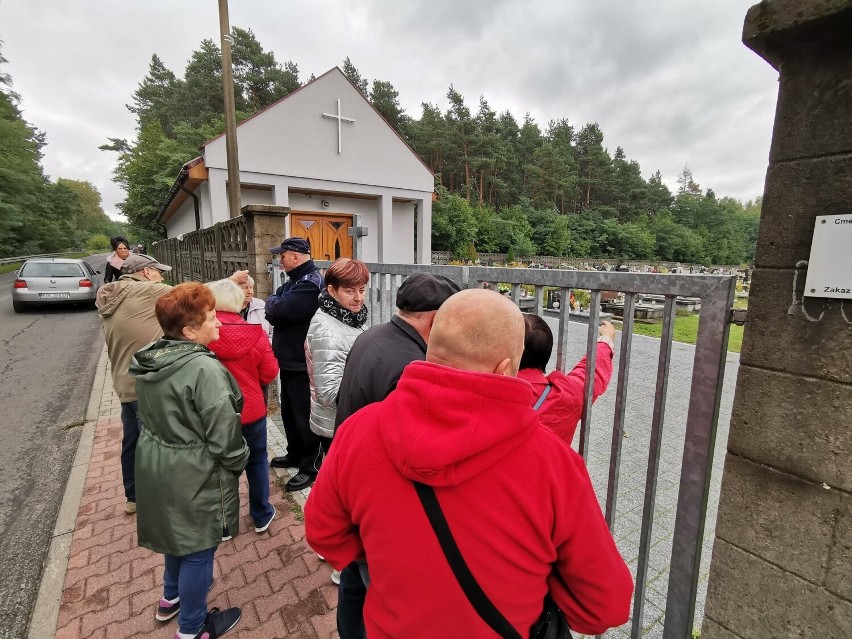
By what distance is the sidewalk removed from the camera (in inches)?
91.8

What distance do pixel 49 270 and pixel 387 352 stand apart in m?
15.8

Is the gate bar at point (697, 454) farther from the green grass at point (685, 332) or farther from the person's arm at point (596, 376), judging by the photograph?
the green grass at point (685, 332)

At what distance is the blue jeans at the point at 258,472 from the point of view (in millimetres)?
2965

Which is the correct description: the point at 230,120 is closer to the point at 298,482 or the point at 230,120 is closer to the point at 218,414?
the point at 298,482

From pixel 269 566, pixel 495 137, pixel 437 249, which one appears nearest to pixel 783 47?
pixel 269 566

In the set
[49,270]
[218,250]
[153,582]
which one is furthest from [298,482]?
→ [49,270]

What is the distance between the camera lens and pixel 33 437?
16.3ft

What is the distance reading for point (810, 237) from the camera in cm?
125

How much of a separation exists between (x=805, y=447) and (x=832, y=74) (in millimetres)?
1080

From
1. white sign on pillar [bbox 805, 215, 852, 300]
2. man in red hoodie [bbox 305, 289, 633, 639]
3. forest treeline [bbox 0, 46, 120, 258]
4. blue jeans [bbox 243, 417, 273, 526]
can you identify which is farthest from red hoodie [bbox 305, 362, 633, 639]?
forest treeline [bbox 0, 46, 120, 258]

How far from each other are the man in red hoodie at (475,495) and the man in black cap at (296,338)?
255 cm

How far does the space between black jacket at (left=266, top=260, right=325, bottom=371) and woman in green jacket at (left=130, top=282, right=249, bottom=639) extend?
1240 millimetres

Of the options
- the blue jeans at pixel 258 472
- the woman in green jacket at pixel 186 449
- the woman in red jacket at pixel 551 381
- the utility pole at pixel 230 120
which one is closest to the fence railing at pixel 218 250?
the utility pole at pixel 230 120

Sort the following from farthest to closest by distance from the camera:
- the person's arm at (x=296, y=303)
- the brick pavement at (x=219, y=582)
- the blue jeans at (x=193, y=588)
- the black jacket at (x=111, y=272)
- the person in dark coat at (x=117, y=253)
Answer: the black jacket at (x=111, y=272)
the person in dark coat at (x=117, y=253)
the person's arm at (x=296, y=303)
the brick pavement at (x=219, y=582)
the blue jeans at (x=193, y=588)
